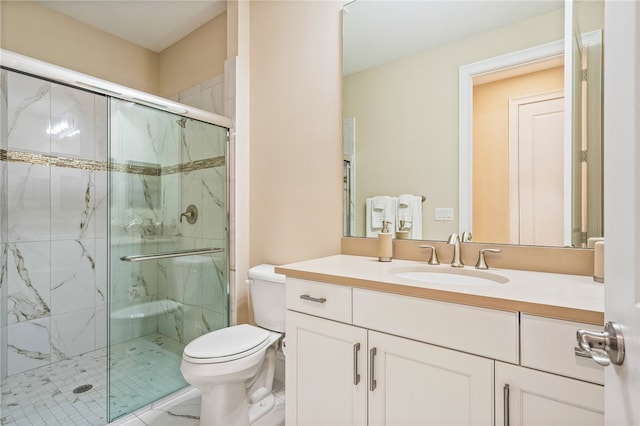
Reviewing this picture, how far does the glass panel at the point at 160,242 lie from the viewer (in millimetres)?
1673

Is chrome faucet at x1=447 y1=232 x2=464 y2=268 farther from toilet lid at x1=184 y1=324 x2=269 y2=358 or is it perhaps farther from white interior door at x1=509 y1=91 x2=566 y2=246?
toilet lid at x1=184 y1=324 x2=269 y2=358

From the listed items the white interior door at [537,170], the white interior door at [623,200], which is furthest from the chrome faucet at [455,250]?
the white interior door at [623,200]

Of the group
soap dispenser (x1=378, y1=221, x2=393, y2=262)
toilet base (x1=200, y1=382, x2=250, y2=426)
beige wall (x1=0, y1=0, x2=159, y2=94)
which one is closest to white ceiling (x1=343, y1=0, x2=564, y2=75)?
soap dispenser (x1=378, y1=221, x2=393, y2=262)

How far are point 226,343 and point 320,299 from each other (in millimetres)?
630

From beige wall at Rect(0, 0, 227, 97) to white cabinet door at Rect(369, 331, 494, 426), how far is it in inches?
90.1

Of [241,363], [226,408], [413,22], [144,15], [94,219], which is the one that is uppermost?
[144,15]

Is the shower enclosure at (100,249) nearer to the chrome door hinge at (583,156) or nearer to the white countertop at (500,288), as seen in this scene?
the white countertop at (500,288)

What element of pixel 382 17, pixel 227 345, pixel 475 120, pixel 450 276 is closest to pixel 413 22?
pixel 382 17

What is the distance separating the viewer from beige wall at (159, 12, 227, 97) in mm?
2418

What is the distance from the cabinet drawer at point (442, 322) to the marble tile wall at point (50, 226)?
1797mm

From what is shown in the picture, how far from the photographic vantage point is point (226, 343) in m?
1.51

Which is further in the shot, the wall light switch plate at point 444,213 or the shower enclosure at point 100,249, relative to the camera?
the shower enclosure at point 100,249

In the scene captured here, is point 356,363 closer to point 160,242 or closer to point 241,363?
point 241,363

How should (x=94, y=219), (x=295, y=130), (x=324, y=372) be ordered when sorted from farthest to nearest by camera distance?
(x=94, y=219) < (x=295, y=130) < (x=324, y=372)
